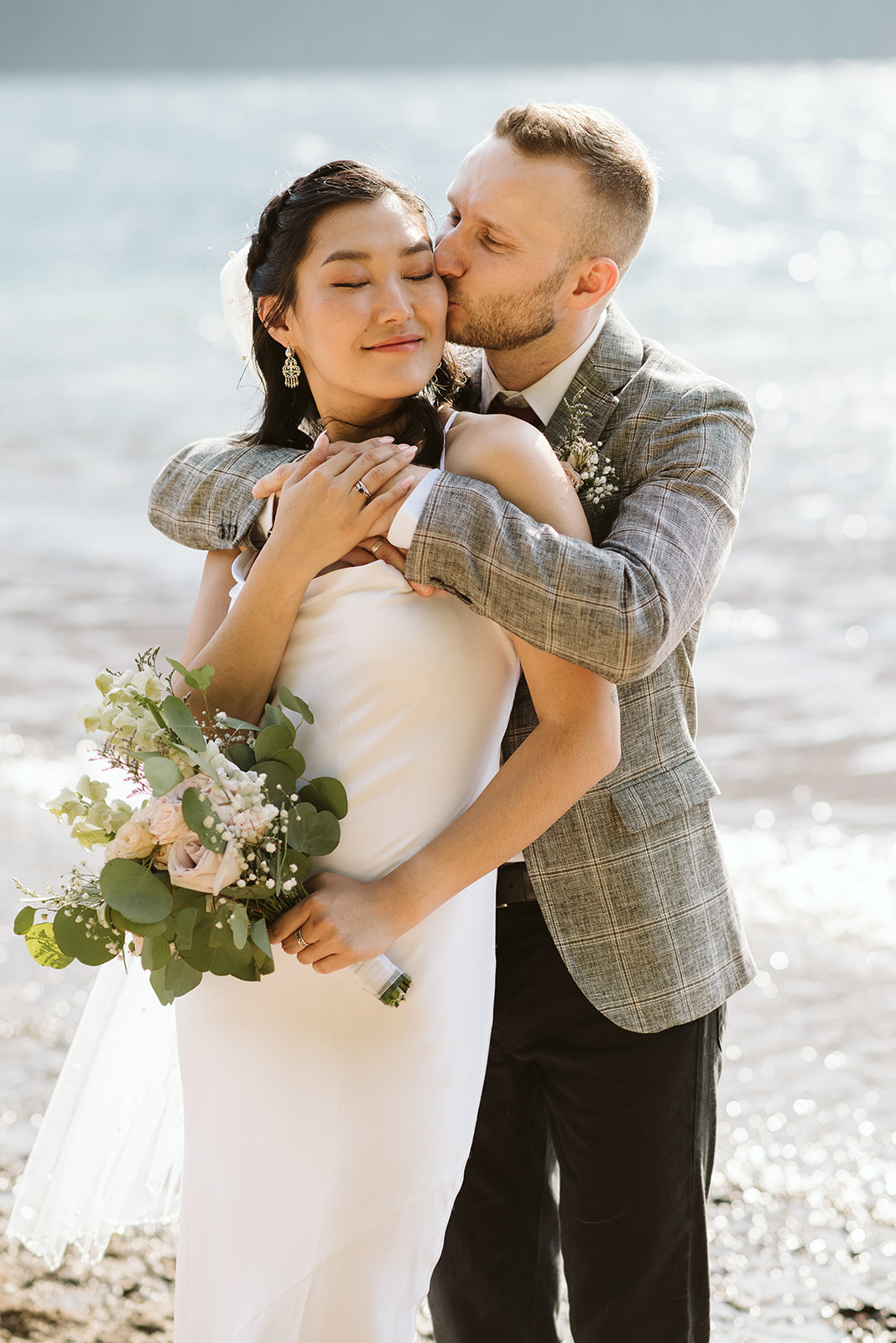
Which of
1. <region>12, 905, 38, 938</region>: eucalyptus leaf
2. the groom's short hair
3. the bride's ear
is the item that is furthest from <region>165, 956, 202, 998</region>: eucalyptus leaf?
the groom's short hair

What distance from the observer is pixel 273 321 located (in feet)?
7.70

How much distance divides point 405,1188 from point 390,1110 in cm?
12

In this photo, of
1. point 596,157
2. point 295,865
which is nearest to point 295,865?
point 295,865

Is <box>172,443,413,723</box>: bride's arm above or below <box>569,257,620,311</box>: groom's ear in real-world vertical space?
below

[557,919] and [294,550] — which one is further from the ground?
[294,550]

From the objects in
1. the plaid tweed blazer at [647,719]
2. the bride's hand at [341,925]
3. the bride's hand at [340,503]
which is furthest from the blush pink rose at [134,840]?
the plaid tweed blazer at [647,719]

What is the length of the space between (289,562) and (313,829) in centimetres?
42

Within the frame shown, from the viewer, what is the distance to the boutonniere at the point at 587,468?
2168 mm

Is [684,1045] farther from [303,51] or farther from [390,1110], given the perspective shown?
[303,51]

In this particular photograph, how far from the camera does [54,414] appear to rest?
11.8 meters

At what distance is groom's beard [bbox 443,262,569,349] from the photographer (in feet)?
7.47

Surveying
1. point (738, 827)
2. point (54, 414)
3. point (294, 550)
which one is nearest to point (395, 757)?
point (294, 550)

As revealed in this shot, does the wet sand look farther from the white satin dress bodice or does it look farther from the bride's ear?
the bride's ear

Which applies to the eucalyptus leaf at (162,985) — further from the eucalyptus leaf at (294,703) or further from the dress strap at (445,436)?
the dress strap at (445,436)
